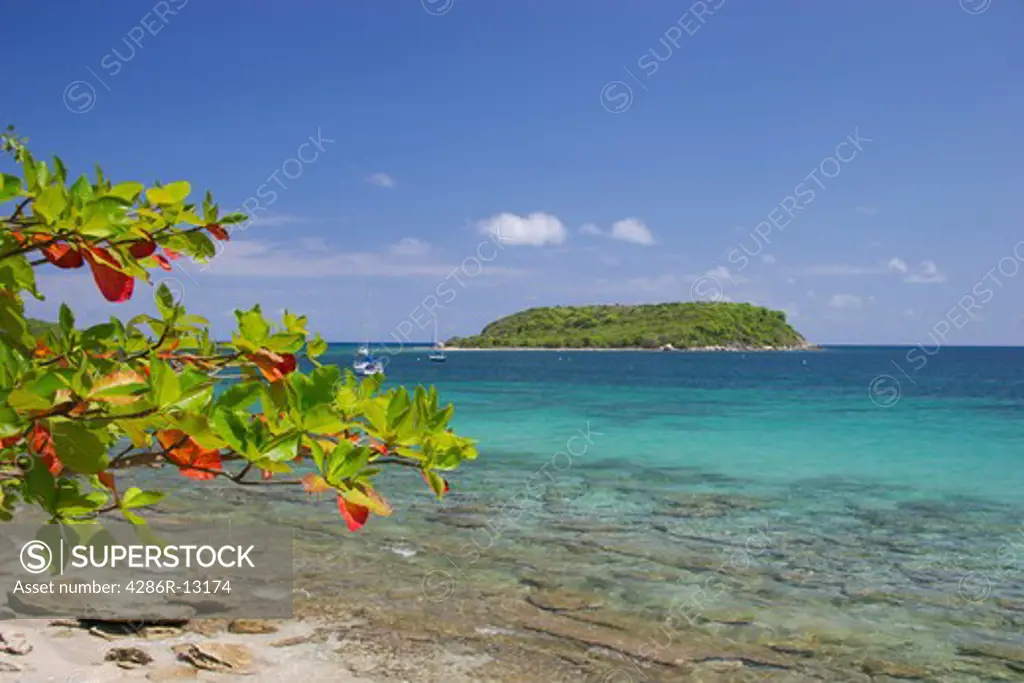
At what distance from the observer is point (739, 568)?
10516 millimetres

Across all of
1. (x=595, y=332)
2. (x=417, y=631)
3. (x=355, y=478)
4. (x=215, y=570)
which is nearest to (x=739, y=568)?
(x=417, y=631)

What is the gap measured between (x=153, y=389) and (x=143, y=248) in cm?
73

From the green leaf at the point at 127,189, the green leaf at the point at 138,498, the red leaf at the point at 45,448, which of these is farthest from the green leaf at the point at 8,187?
the green leaf at the point at 138,498

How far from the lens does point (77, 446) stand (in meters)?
1.42

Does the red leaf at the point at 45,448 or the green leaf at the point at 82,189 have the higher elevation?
the green leaf at the point at 82,189

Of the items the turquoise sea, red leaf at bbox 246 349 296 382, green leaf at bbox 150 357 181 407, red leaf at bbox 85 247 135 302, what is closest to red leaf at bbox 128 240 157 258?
red leaf at bbox 85 247 135 302

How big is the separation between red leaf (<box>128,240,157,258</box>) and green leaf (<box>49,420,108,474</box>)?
66 cm

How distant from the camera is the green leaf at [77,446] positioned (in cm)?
141

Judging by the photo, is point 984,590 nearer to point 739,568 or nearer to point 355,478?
point 739,568

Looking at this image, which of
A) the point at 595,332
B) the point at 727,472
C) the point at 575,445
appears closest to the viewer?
the point at 727,472

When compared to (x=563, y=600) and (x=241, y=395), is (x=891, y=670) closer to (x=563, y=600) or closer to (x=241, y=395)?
(x=563, y=600)

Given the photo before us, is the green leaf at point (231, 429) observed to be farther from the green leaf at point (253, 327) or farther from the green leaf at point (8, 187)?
the green leaf at point (8, 187)

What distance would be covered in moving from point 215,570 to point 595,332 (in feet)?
621

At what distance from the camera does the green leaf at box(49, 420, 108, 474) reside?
55.4 inches
